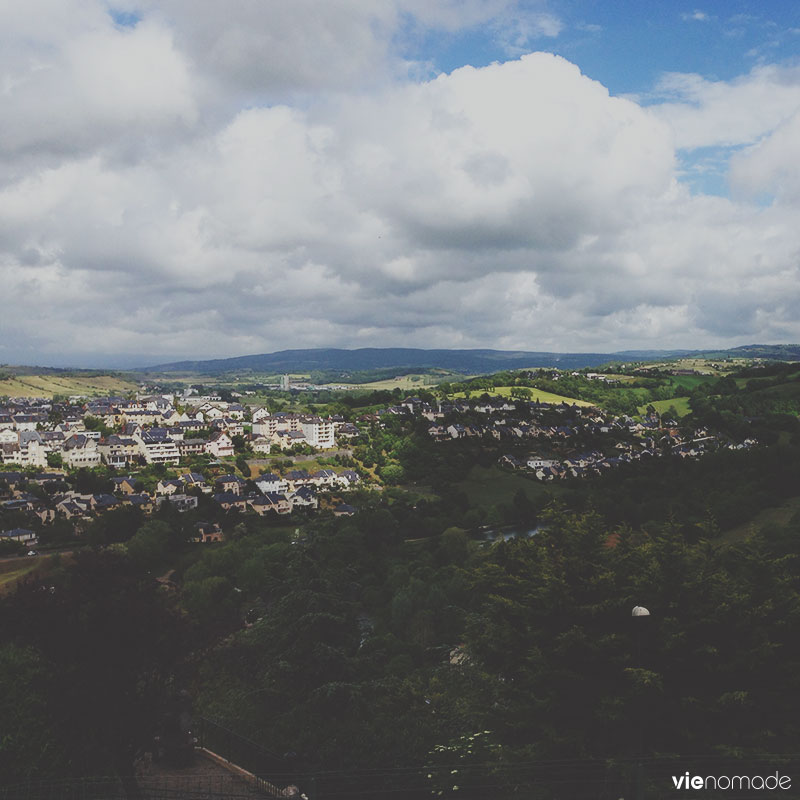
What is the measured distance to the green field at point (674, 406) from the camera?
88.0 metres

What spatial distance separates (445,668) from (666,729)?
7167 millimetres

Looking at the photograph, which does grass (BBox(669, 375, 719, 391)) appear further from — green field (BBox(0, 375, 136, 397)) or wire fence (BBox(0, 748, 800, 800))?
green field (BBox(0, 375, 136, 397))

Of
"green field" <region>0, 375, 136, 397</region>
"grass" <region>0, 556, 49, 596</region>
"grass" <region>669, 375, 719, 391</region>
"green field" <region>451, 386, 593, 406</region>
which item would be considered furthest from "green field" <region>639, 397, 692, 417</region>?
"green field" <region>0, 375, 136, 397</region>

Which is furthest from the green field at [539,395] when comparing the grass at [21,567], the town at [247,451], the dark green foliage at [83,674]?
the dark green foliage at [83,674]

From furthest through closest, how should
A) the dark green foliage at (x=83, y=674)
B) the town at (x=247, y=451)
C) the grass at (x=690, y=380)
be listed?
1. the grass at (x=690, y=380)
2. the town at (x=247, y=451)
3. the dark green foliage at (x=83, y=674)

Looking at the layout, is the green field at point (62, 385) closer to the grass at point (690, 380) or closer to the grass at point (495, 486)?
the grass at point (495, 486)

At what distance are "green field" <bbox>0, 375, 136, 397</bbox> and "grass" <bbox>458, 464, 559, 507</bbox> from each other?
8682 centimetres

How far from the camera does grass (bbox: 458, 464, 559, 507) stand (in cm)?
5055

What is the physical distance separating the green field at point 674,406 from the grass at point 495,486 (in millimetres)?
40215

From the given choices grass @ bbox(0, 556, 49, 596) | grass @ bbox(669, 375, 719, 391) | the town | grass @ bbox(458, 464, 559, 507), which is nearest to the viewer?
grass @ bbox(0, 556, 49, 596)

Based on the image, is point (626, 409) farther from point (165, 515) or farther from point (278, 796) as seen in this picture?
point (278, 796)

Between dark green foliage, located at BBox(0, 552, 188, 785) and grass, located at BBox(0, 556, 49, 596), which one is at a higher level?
dark green foliage, located at BBox(0, 552, 188, 785)

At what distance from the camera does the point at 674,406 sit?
90062 mm

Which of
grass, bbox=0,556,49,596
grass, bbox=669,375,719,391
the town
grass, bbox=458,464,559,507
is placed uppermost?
grass, bbox=669,375,719,391
